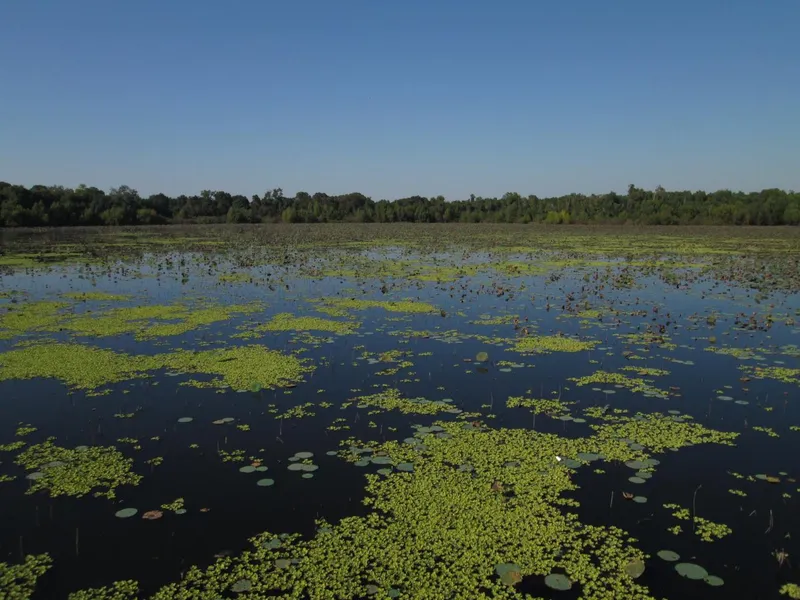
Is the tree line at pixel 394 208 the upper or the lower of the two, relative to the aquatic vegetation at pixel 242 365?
upper

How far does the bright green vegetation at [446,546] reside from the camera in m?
3.46

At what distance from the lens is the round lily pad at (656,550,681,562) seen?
3.71 meters

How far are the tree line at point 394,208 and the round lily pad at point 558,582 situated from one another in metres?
62.8

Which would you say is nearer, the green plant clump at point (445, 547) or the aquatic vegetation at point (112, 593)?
the aquatic vegetation at point (112, 593)

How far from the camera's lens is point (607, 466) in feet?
16.4

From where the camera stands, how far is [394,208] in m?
88.3

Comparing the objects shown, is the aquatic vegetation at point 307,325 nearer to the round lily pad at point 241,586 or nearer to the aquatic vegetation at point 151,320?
the aquatic vegetation at point 151,320

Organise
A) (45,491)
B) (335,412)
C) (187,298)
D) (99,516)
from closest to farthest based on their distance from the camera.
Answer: (99,516) → (45,491) → (335,412) → (187,298)

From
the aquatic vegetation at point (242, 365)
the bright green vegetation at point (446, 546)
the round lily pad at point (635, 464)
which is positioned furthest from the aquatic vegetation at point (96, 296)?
the round lily pad at point (635, 464)

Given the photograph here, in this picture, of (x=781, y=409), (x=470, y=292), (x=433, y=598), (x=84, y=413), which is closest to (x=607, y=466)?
(x=433, y=598)

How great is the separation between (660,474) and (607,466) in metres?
0.43

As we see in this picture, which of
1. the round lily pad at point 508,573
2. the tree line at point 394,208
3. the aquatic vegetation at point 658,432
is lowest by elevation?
the round lily pad at point 508,573

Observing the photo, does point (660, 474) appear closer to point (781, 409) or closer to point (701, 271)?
point (781, 409)

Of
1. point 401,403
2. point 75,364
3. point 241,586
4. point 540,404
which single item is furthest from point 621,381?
point 75,364
